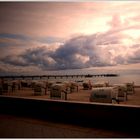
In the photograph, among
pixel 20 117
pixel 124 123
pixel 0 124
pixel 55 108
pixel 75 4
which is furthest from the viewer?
pixel 75 4

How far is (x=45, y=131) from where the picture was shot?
3.33m

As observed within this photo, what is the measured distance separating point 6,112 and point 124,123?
267 cm

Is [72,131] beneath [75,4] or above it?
beneath

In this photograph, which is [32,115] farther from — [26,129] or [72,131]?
[72,131]

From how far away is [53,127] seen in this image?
3.54 m

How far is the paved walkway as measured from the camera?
3123mm

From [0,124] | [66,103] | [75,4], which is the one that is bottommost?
[0,124]

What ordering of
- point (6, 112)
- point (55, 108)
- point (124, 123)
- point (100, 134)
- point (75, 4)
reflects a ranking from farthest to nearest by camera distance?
point (75, 4) < point (6, 112) < point (55, 108) < point (124, 123) < point (100, 134)

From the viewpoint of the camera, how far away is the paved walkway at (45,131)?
123 inches

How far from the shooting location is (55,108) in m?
4.04

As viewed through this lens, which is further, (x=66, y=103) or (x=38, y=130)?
(x=66, y=103)

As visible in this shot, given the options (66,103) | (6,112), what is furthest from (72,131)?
(6,112)

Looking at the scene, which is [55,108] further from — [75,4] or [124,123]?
[75,4]

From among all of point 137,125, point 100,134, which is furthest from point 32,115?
point 137,125
